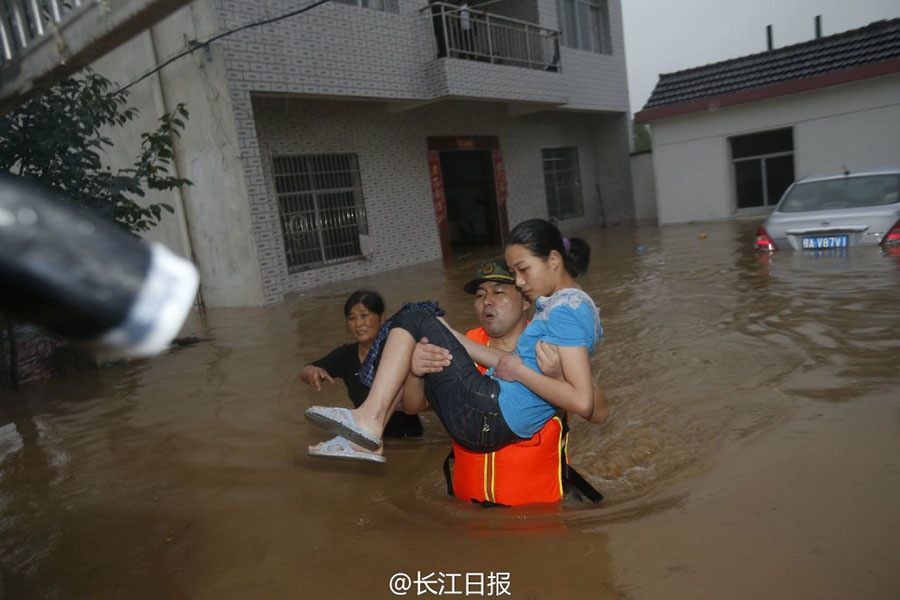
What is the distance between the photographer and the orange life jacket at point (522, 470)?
A: 2.63 meters

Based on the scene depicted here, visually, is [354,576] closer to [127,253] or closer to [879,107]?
[127,253]

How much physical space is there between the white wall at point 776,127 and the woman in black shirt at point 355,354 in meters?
14.6

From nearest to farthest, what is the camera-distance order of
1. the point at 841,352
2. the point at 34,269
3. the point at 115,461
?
the point at 34,269 < the point at 115,461 < the point at 841,352

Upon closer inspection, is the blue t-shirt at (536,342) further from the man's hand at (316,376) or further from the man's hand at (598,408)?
the man's hand at (316,376)

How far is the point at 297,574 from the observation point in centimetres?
233

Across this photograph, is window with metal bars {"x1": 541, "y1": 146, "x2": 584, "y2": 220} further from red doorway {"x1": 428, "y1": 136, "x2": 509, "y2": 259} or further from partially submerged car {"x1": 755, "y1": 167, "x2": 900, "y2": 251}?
partially submerged car {"x1": 755, "y1": 167, "x2": 900, "y2": 251}

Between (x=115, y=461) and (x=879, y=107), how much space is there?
16.2 meters

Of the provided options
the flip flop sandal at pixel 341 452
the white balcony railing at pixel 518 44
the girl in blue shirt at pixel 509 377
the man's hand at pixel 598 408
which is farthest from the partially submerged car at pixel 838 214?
the white balcony railing at pixel 518 44

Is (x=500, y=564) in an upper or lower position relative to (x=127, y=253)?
lower

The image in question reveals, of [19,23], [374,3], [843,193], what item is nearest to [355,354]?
[19,23]

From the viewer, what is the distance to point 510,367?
95.6 inches

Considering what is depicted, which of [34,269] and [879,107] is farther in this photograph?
[879,107]

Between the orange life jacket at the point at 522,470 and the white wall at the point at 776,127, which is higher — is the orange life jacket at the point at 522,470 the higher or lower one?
the lower one

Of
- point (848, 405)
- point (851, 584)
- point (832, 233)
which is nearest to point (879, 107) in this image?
point (832, 233)
